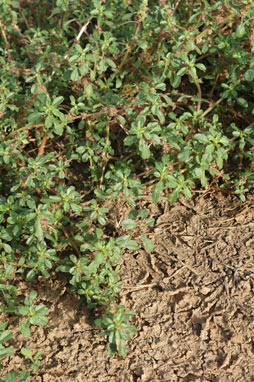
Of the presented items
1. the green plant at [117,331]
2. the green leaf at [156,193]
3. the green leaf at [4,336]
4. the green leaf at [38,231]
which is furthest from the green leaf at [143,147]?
the green leaf at [4,336]

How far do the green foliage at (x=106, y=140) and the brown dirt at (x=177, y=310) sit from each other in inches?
4.2

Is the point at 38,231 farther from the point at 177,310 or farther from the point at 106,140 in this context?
the point at 177,310

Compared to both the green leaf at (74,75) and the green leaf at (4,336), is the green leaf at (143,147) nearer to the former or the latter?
the green leaf at (74,75)

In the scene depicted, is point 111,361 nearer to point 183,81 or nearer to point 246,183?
point 246,183

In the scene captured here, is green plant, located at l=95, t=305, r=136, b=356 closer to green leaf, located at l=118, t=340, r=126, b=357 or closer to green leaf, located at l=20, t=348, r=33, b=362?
green leaf, located at l=118, t=340, r=126, b=357

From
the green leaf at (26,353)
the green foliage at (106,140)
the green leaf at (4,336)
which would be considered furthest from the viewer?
the green foliage at (106,140)

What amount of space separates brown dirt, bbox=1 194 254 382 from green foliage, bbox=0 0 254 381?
0.35ft

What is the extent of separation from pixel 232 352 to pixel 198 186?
3.40 feet

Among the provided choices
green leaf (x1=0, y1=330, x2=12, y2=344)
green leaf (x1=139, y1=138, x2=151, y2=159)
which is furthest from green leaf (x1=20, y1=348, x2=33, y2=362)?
green leaf (x1=139, y1=138, x2=151, y2=159)

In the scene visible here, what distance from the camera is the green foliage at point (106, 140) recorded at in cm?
247

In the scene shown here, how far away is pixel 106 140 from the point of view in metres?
2.80

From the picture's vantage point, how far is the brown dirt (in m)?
2.36

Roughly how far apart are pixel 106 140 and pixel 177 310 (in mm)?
991

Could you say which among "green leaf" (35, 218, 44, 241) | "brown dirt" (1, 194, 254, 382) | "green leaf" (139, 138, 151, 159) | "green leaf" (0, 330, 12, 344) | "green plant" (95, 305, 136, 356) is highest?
"green leaf" (139, 138, 151, 159)
